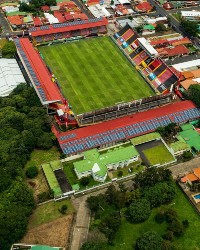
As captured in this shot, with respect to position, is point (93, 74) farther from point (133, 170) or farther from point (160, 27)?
point (133, 170)

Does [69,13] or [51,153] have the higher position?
[69,13]

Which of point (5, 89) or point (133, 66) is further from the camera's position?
point (133, 66)

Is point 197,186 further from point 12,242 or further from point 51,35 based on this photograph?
point 51,35

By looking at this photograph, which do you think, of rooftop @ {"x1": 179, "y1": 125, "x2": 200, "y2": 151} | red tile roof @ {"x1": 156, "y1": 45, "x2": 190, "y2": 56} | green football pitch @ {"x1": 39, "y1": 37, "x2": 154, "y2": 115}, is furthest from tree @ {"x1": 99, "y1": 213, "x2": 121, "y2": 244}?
red tile roof @ {"x1": 156, "y1": 45, "x2": 190, "y2": 56}

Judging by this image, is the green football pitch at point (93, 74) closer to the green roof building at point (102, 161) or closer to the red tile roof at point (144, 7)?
the green roof building at point (102, 161)

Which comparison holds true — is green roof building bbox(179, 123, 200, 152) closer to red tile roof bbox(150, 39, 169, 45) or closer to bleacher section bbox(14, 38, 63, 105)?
bleacher section bbox(14, 38, 63, 105)

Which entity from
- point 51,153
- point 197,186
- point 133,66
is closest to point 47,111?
point 51,153

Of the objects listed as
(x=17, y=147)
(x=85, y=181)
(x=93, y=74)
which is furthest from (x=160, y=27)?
(x=17, y=147)
